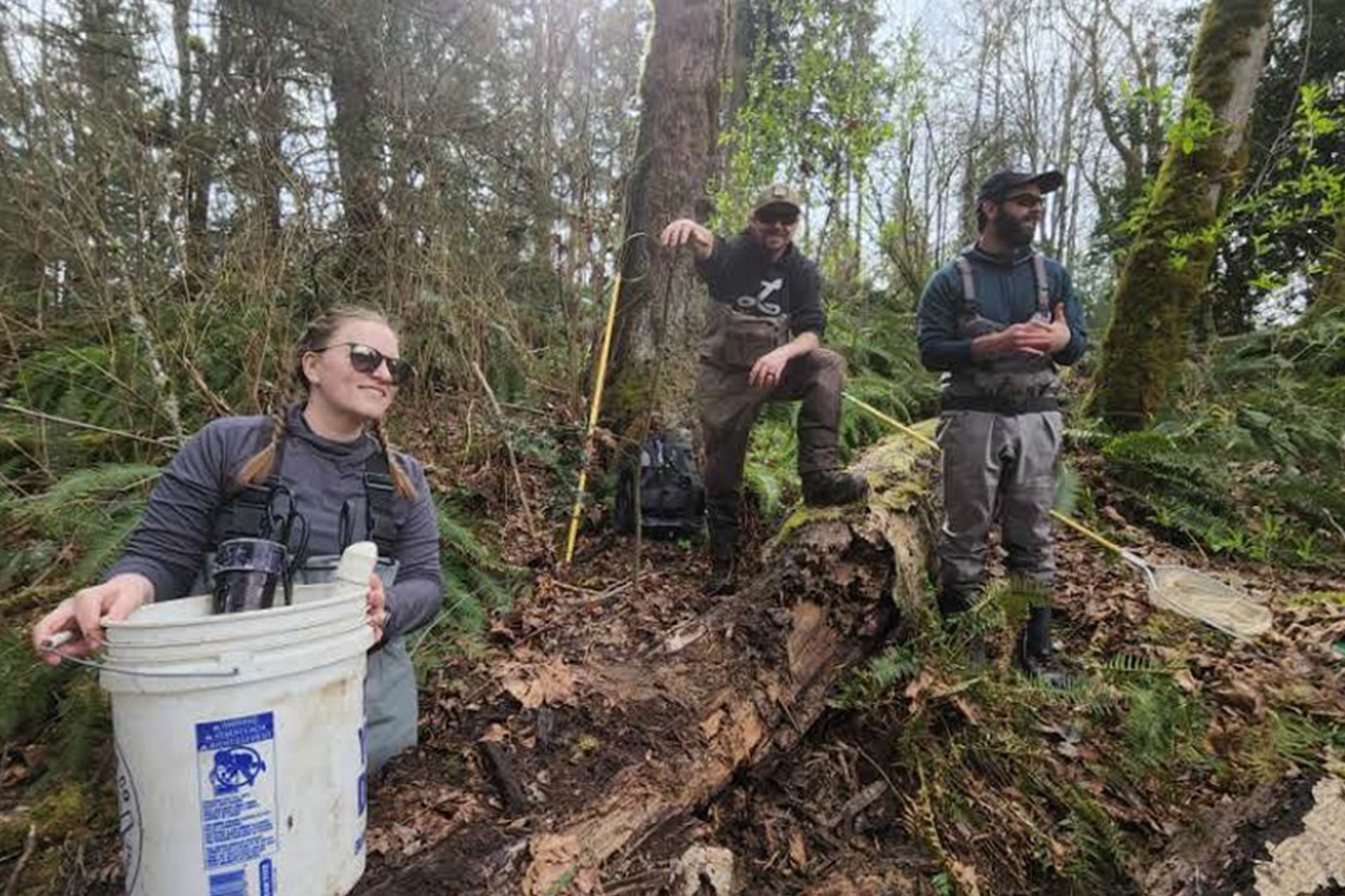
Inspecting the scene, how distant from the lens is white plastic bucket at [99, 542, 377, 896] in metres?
1.67

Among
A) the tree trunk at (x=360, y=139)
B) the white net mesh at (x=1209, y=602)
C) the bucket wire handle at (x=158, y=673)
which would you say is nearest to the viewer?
the bucket wire handle at (x=158, y=673)

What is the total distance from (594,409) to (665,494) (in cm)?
82

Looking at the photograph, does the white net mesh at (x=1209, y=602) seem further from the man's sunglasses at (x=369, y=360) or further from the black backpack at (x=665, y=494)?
the man's sunglasses at (x=369, y=360)

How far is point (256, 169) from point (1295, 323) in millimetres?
10775

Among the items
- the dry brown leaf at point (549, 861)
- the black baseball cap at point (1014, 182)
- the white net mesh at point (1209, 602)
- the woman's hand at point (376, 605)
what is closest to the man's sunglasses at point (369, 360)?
the woman's hand at point (376, 605)

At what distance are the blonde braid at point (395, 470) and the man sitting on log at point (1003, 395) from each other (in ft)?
8.62

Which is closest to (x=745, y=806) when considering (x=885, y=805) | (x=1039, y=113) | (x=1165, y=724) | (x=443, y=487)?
(x=885, y=805)

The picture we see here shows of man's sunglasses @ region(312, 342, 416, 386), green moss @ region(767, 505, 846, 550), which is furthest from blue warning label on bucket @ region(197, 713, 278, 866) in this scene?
green moss @ region(767, 505, 846, 550)

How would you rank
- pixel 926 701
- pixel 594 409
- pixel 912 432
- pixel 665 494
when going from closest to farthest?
pixel 926 701, pixel 665 494, pixel 594 409, pixel 912 432

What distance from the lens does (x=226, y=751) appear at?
66.6 inches

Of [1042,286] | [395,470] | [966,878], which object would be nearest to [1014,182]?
[1042,286]

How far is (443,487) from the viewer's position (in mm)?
5004

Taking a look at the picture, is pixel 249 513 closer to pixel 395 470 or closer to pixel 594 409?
pixel 395 470

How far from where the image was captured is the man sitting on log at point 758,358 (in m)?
4.01
